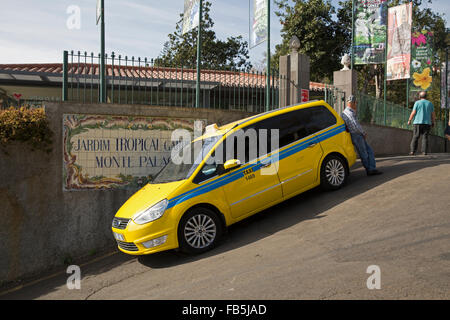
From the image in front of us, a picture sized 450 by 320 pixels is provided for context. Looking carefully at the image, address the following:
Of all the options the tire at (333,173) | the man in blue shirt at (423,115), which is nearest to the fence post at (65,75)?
the tire at (333,173)

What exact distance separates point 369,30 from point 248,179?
11323 millimetres

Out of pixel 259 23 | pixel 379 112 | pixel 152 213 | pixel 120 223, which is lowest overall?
pixel 120 223

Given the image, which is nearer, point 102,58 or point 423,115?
point 102,58

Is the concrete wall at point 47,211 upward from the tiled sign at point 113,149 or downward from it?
downward

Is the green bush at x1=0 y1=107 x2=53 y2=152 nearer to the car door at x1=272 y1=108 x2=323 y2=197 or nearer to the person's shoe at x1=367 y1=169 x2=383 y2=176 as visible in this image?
the car door at x1=272 y1=108 x2=323 y2=197

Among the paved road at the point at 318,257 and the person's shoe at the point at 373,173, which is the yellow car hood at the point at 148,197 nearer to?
the paved road at the point at 318,257

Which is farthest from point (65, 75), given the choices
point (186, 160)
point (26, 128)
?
point (186, 160)

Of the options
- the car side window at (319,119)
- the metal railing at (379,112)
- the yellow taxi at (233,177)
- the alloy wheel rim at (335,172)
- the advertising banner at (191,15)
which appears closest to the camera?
the yellow taxi at (233,177)

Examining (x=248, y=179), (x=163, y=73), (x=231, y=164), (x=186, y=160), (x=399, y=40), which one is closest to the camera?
(x=231, y=164)

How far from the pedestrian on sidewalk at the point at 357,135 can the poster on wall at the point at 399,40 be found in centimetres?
959

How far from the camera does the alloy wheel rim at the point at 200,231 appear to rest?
6.40m

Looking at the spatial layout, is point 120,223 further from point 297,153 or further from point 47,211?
point 297,153

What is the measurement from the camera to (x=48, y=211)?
8.37 metres

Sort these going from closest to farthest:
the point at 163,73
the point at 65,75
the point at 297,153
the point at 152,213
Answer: the point at 152,213
the point at 297,153
the point at 65,75
the point at 163,73
